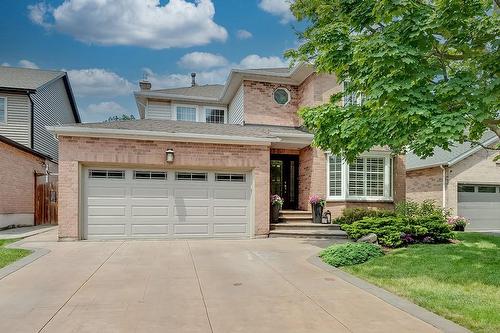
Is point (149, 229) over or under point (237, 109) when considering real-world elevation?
under

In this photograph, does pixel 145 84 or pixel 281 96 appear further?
pixel 145 84

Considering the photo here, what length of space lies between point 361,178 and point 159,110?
11384 millimetres

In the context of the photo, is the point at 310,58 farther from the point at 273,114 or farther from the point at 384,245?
the point at 384,245

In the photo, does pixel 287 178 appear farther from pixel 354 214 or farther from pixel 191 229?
pixel 191 229

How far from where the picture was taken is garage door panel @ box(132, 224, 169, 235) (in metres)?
11.9

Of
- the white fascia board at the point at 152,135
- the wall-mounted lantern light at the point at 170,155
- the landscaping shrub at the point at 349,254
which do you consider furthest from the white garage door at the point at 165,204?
the landscaping shrub at the point at 349,254

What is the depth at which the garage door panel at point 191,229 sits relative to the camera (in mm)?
12219

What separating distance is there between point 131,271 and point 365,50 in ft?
21.4

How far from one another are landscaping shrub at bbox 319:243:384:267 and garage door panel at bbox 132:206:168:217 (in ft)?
18.5

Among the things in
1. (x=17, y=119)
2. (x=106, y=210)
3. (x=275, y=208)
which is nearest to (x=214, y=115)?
(x=275, y=208)

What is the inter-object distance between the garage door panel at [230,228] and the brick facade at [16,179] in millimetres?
9423

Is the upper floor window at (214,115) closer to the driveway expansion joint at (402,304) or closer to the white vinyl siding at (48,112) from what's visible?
the white vinyl siding at (48,112)

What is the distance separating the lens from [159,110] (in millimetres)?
20047

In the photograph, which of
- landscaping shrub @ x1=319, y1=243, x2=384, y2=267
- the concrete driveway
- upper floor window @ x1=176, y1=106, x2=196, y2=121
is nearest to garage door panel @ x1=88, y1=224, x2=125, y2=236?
the concrete driveway
